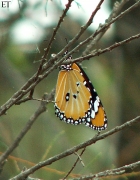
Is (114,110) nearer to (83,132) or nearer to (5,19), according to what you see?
(83,132)

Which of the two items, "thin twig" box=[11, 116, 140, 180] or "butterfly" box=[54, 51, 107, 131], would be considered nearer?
"thin twig" box=[11, 116, 140, 180]

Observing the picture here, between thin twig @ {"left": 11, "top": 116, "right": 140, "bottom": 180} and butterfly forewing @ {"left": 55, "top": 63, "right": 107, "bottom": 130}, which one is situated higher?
butterfly forewing @ {"left": 55, "top": 63, "right": 107, "bottom": 130}

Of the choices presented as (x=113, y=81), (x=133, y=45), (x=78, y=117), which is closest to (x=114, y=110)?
(x=113, y=81)

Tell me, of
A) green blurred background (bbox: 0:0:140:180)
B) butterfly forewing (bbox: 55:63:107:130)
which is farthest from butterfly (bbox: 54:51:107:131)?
green blurred background (bbox: 0:0:140:180)

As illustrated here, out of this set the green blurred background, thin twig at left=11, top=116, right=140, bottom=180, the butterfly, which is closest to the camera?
thin twig at left=11, top=116, right=140, bottom=180

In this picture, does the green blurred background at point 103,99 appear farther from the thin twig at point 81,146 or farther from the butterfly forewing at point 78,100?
the thin twig at point 81,146

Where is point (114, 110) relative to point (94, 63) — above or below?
below

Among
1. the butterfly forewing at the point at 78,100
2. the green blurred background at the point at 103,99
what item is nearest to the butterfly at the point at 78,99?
the butterfly forewing at the point at 78,100

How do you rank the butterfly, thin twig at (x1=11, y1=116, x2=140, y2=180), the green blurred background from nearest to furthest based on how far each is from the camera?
1. thin twig at (x1=11, y1=116, x2=140, y2=180)
2. the butterfly
3. the green blurred background

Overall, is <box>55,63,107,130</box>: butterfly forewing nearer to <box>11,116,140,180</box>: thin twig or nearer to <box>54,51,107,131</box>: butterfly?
<box>54,51,107,131</box>: butterfly
